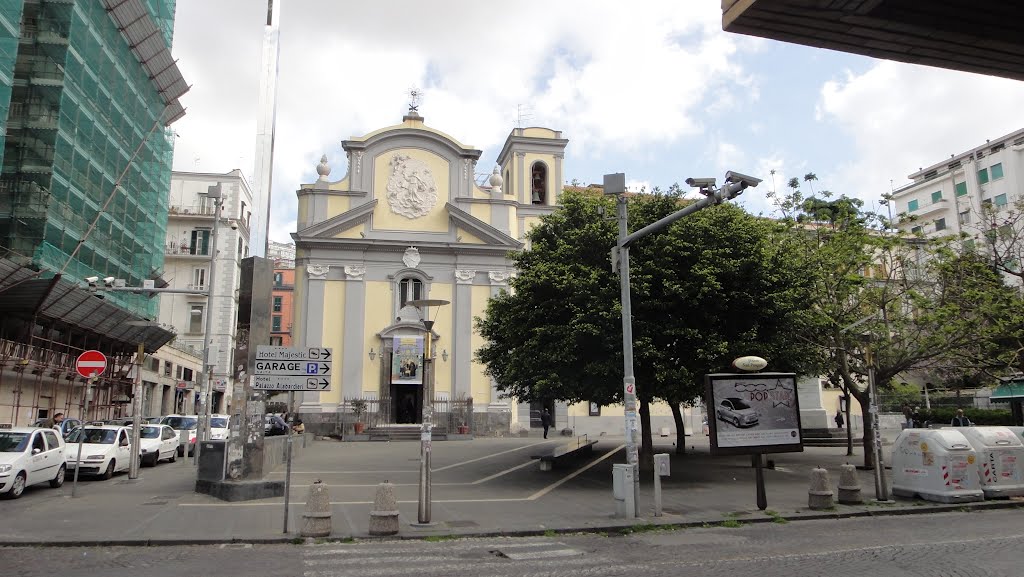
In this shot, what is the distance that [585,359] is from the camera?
18969mm

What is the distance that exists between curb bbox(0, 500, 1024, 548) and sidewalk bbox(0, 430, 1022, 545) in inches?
1.3

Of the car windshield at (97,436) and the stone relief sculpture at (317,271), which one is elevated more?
the stone relief sculpture at (317,271)

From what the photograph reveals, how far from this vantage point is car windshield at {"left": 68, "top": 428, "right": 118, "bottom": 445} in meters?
20.2

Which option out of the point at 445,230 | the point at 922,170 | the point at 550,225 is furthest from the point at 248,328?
the point at 922,170

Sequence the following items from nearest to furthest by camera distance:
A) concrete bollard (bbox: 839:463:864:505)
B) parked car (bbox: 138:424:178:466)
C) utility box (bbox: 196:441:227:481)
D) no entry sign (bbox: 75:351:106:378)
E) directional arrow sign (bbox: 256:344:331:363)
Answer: directional arrow sign (bbox: 256:344:331:363), concrete bollard (bbox: 839:463:864:505), utility box (bbox: 196:441:227:481), no entry sign (bbox: 75:351:106:378), parked car (bbox: 138:424:178:466)

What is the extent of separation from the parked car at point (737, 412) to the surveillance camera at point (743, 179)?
454 centimetres

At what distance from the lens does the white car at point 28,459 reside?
1484 cm

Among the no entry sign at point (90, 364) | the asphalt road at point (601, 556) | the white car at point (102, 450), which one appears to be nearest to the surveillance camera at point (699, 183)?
the asphalt road at point (601, 556)

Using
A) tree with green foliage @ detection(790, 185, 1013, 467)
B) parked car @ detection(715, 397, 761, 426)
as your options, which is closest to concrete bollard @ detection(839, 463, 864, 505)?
parked car @ detection(715, 397, 761, 426)

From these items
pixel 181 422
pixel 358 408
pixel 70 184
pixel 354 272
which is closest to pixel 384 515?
pixel 181 422

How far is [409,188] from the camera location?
147 feet

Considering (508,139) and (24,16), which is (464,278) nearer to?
(508,139)

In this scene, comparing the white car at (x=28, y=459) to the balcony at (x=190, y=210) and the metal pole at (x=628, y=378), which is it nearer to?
the metal pole at (x=628, y=378)

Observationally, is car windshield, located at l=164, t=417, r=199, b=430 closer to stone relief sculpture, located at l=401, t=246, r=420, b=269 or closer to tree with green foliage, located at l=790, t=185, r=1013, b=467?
stone relief sculpture, located at l=401, t=246, r=420, b=269
